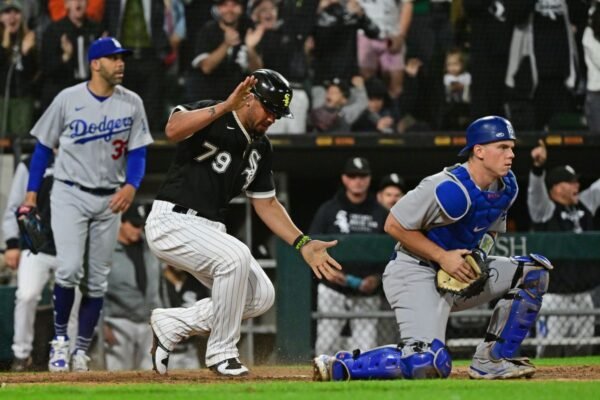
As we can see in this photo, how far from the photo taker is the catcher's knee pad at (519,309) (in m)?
6.25

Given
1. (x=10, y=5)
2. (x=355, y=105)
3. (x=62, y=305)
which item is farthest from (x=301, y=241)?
(x=10, y=5)

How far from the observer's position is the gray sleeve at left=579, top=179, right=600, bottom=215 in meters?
10.7

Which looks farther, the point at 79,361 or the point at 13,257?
the point at 13,257

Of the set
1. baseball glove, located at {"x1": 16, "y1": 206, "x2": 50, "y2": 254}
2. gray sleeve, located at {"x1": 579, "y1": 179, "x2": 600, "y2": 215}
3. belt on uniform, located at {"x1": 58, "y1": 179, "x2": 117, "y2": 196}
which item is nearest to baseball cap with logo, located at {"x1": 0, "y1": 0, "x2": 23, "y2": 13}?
baseball glove, located at {"x1": 16, "y1": 206, "x2": 50, "y2": 254}

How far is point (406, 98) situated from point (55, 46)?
10.6 feet

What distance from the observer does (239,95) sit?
602 centimetres

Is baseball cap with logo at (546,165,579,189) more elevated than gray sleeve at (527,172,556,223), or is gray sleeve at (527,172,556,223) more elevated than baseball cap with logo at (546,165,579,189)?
baseball cap with logo at (546,165,579,189)

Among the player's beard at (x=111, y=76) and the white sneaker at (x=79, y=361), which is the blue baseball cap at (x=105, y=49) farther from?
the white sneaker at (x=79, y=361)

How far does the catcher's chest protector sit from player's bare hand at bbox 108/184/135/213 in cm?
248

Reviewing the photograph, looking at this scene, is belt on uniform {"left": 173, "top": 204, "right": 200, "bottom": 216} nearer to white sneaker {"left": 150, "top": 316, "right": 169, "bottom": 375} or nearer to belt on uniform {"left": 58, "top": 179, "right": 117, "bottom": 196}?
white sneaker {"left": 150, "top": 316, "right": 169, "bottom": 375}

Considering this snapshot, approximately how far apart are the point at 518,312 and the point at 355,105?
512cm

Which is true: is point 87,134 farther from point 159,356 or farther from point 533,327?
point 533,327

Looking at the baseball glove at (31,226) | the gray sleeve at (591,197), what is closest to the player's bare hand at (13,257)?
the baseball glove at (31,226)

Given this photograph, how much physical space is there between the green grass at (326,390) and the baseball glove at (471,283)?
46 centimetres
